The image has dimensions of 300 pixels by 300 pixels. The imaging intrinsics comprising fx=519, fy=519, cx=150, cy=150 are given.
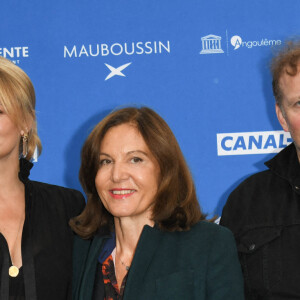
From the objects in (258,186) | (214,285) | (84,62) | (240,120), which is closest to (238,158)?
(240,120)

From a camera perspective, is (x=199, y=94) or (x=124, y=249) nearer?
(x=124, y=249)

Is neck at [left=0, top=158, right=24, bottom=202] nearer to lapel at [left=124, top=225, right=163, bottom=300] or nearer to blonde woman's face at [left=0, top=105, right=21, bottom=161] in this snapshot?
blonde woman's face at [left=0, top=105, right=21, bottom=161]

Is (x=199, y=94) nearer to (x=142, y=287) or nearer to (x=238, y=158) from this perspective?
(x=238, y=158)

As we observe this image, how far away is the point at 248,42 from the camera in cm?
300

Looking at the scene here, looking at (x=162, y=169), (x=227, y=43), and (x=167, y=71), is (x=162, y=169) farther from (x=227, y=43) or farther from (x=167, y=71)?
(x=227, y=43)

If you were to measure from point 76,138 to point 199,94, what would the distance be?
0.77 metres

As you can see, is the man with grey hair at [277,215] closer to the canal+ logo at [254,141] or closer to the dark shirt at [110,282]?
the dark shirt at [110,282]

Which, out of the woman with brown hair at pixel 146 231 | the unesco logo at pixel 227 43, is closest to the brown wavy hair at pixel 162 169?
the woman with brown hair at pixel 146 231

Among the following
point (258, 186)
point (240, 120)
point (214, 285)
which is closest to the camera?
point (214, 285)

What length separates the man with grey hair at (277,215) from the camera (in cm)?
200

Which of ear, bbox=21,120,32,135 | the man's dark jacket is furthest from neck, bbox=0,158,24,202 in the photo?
the man's dark jacket

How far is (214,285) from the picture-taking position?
183 centimetres

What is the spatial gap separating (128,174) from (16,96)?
1.71 feet

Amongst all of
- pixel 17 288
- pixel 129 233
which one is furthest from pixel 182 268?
pixel 17 288
